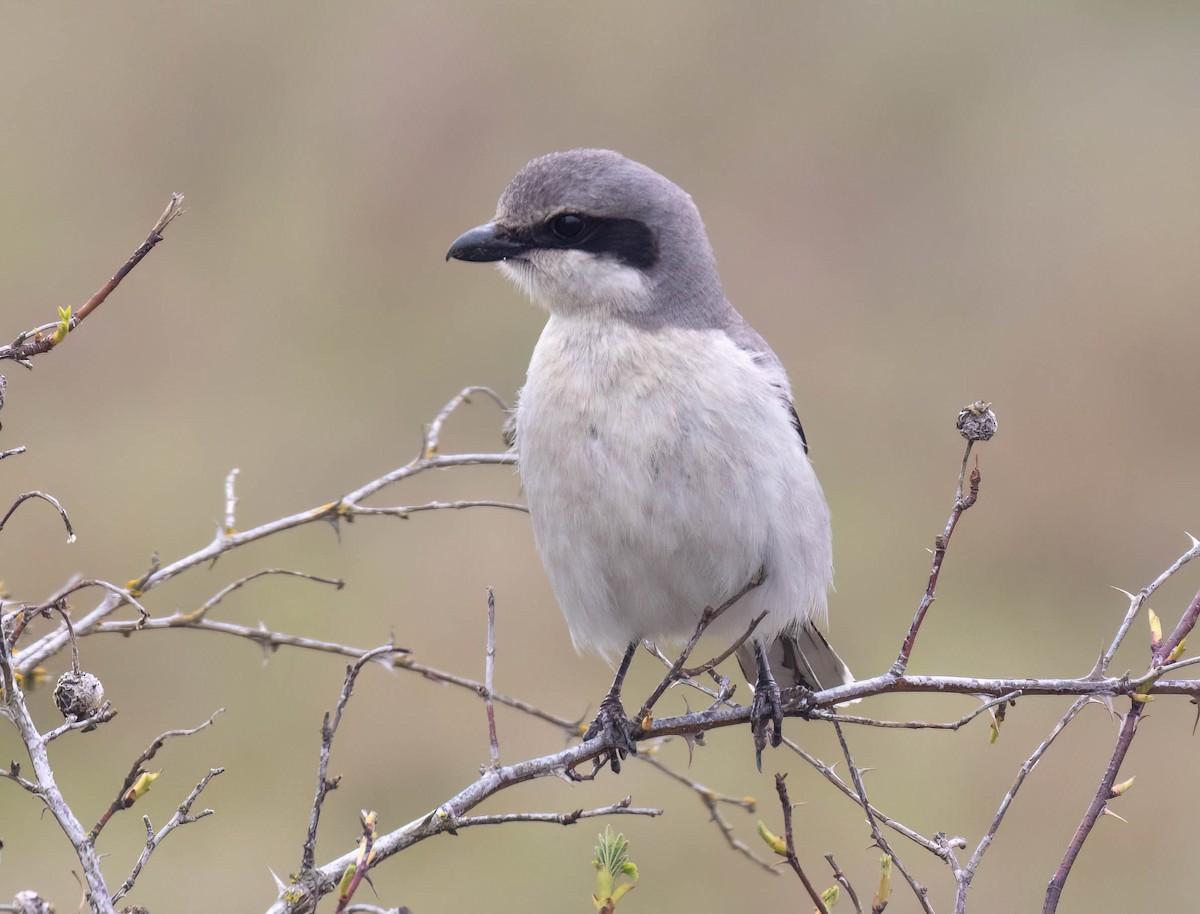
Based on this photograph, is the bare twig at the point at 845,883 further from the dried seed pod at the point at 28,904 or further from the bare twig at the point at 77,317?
the bare twig at the point at 77,317

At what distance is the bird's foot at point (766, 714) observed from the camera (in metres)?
3.44

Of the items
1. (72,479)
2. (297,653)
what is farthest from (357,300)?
(297,653)

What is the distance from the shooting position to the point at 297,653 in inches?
314

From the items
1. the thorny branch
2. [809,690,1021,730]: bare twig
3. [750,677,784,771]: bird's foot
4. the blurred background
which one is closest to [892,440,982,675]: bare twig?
the thorny branch

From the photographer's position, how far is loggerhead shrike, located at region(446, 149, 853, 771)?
11.4ft

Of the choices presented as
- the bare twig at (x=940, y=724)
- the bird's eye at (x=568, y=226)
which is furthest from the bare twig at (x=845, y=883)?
the bird's eye at (x=568, y=226)

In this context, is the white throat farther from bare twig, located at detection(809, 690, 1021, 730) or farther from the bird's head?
bare twig, located at detection(809, 690, 1021, 730)

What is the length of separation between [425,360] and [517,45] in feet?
10.7

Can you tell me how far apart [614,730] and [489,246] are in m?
1.40

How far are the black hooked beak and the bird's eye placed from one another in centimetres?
10

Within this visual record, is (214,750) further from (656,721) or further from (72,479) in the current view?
(656,721)

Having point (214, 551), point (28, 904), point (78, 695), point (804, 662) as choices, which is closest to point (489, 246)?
point (214, 551)

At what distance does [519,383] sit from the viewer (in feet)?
30.3

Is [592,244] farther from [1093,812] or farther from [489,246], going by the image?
[1093,812]
